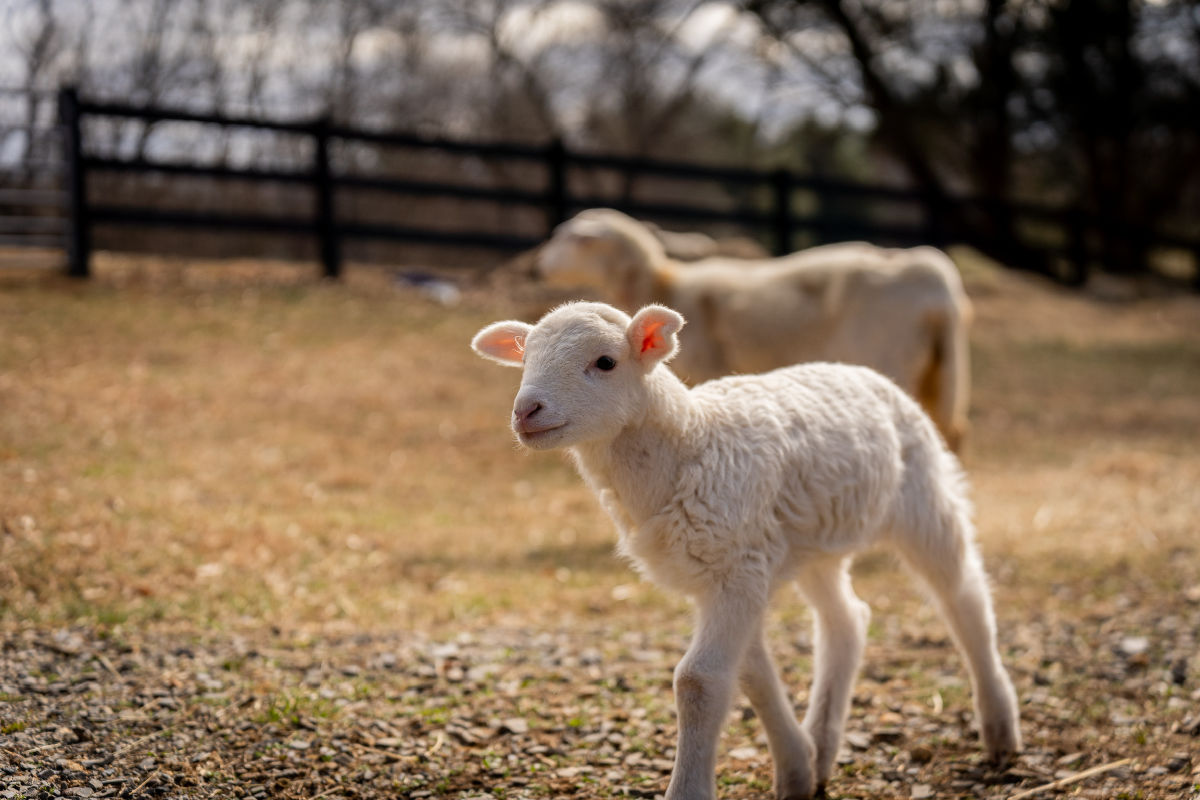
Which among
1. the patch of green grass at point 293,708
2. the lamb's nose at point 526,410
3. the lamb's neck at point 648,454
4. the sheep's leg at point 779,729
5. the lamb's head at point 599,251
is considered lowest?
the patch of green grass at point 293,708

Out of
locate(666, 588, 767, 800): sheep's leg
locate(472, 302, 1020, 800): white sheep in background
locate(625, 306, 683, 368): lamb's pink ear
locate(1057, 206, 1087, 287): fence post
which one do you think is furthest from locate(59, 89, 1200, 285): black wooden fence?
locate(666, 588, 767, 800): sheep's leg

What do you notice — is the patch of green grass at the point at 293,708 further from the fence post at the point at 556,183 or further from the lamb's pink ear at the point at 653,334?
the fence post at the point at 556,183

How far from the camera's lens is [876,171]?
31.7 metres

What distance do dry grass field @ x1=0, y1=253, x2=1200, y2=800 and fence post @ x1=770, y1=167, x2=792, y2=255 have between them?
541 cm

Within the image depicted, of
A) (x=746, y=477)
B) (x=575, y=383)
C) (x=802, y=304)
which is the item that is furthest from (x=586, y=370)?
(x=802, y=304)

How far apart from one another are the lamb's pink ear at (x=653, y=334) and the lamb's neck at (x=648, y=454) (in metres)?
0.10

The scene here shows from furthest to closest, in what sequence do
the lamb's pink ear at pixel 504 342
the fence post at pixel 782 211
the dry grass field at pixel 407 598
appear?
the fence post at pixel 782 211 < the dry grass field at pixel 407 598 < the lamb's pink ear at pixel 504 342

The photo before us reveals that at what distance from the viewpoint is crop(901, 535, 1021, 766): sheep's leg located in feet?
12.5

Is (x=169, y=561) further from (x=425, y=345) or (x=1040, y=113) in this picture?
(x=1040, y=113)

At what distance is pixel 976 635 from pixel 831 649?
20.1 inches

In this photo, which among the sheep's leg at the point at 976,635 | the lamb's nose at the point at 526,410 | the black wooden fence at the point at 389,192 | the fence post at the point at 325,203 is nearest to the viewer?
the lamb's nose at the point at 526,410

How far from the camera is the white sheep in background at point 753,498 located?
317 centimetres

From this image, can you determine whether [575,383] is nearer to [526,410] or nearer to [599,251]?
[526,410]

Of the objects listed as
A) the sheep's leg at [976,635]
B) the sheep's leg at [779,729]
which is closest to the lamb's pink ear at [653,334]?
the sheep's leg at [779,729]
